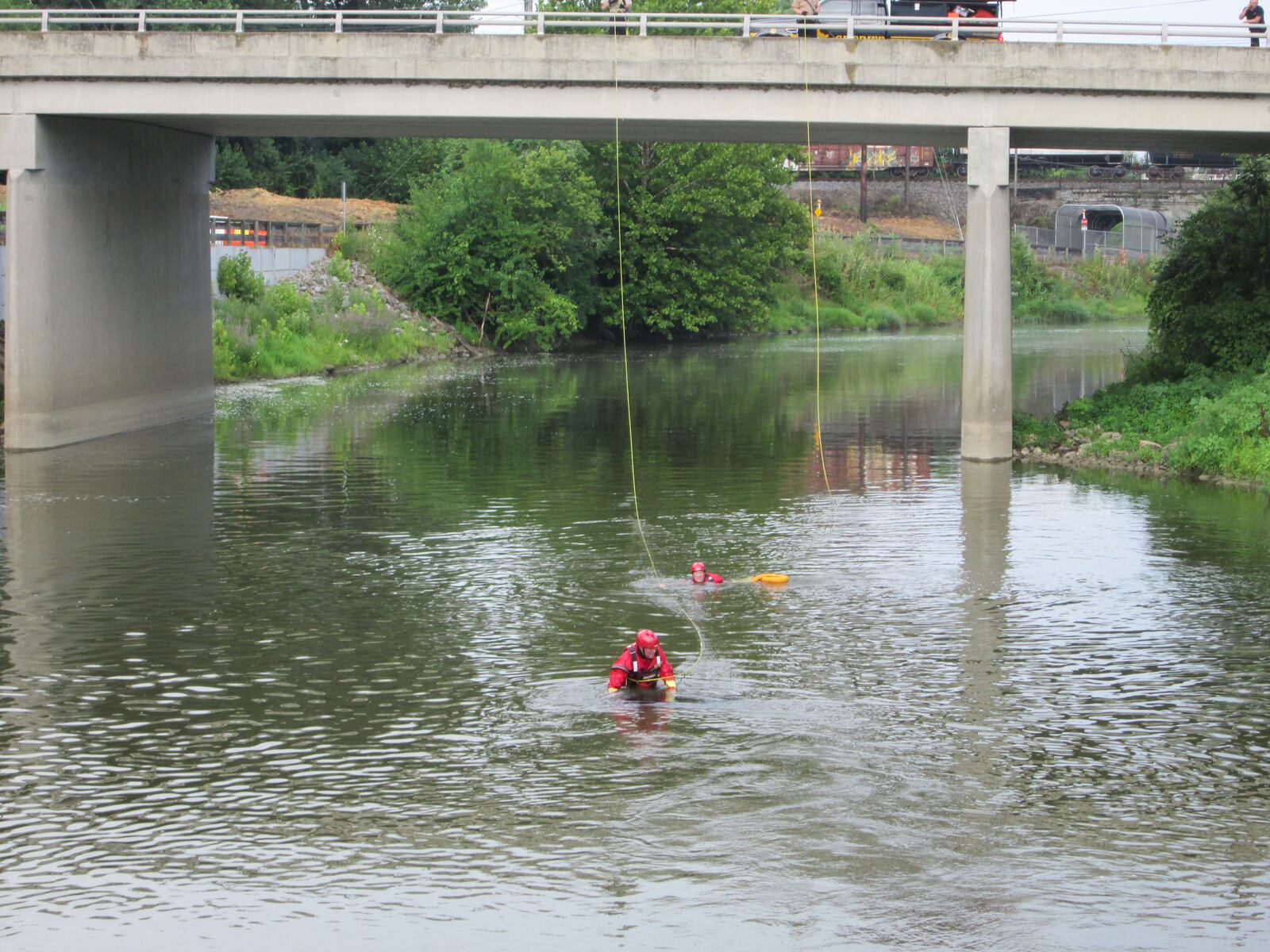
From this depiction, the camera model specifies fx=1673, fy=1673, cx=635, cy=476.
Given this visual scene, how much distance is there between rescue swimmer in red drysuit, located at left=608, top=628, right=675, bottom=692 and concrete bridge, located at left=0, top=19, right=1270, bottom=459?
56.9 ft

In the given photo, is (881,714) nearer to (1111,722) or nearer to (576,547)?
(1111,722)

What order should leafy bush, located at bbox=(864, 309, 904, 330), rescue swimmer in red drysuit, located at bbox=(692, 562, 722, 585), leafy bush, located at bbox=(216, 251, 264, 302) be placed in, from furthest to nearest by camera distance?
leafy bush, located at bbox=(864, 309, 904, 330)
leafy bush, located at bbox=(216, 251, 264, 302)
rescue swimmer in red drysuit, located at bbox=(692, 562, 722, 585)

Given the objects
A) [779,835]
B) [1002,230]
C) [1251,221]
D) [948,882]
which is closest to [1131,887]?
[948,882]

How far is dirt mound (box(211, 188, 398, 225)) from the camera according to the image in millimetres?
67312

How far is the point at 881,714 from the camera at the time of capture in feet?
47.2

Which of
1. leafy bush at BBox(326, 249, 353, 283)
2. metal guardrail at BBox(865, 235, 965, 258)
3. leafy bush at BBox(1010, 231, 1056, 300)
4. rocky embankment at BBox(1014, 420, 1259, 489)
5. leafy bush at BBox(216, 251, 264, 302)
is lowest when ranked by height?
rocky embankment at BBox(1014, 420, 1259, 489)

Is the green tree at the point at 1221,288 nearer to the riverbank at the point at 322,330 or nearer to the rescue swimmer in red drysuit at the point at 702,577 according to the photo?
the rescue swimmer in red drysuit at the point at 702,577

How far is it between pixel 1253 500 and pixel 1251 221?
10157 mm

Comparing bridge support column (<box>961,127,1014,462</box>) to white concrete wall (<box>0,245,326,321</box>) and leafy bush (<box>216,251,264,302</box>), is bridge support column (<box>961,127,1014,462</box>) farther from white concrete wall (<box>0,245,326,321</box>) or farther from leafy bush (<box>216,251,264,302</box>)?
white concrete wall (<box>0,245,326,321</box>)

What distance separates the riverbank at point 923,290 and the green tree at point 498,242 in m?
19.1

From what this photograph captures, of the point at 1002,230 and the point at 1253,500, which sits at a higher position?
the point at 1002,230

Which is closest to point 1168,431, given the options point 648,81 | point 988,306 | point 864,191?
point 988,306

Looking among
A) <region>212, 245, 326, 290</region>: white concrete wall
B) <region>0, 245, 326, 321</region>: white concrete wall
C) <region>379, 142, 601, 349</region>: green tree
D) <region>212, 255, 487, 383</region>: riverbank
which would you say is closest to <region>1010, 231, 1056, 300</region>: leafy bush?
<region>379, 142, 601, 349</region>: green tree

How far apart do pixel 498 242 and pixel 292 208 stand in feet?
41.1
